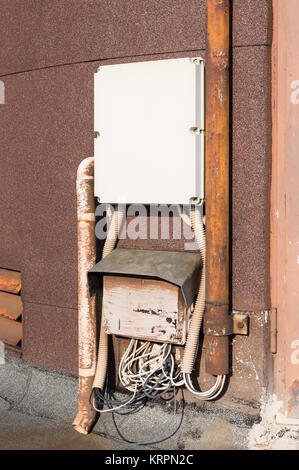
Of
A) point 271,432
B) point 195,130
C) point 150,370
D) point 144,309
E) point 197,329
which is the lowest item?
point 271,432

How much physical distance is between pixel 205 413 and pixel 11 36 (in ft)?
10.7

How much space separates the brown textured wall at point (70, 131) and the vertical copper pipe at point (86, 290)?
27cm

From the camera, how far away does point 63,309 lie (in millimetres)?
4328

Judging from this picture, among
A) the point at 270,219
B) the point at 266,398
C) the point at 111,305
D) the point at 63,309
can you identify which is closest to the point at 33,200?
the point at 63,309

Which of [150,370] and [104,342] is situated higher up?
[104,342]

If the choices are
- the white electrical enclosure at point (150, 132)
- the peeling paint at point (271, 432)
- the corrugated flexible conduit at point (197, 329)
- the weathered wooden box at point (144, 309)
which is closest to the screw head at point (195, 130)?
the white electrical enclosure at point (150, 132)

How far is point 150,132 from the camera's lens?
3695 mm

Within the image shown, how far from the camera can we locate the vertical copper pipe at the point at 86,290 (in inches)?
154

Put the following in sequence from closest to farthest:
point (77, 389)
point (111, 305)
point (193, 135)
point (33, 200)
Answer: point (193, 135) → point (111, 305) → point (77, 389) → point (33, 200)

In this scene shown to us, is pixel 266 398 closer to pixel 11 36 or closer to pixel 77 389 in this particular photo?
pixel 77 389

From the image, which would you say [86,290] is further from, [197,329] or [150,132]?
[150,132]

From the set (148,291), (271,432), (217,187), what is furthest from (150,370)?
(217,187)

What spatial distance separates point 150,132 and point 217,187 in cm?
58

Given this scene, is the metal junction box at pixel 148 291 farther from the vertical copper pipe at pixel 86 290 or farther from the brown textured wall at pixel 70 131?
the brown textured wall at pixel 70 131
